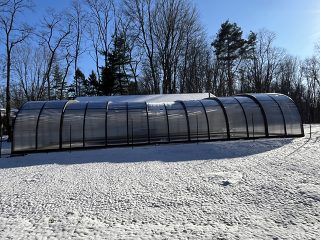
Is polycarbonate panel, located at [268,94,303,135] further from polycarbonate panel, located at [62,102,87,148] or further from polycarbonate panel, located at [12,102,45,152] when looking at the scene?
polycarbonate panel, located at [12,102,45,152]

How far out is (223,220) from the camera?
5.59 m

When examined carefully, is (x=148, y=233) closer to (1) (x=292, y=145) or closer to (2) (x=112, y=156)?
(2) (x=112, y=156)

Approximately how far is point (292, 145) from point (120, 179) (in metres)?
8.13

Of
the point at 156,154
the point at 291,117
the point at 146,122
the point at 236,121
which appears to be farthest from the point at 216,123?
the point at 156,154

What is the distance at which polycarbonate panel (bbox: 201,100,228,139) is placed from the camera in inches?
624

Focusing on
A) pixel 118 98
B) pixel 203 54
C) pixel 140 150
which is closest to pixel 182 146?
pixel 140 150

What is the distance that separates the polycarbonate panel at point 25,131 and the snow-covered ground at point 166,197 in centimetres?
228

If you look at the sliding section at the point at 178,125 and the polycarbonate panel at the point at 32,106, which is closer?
the polycarbonate panel at the point at 32,106

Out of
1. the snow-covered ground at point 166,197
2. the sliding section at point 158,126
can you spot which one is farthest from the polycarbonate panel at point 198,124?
the snow-covered ground at point 166,197

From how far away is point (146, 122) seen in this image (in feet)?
50.9

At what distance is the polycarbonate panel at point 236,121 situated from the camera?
16.0 metres

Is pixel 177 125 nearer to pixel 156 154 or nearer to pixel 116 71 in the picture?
pixel 156 154

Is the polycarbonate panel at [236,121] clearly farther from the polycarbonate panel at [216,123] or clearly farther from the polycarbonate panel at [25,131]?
the polycarbonate panel at [25,131]

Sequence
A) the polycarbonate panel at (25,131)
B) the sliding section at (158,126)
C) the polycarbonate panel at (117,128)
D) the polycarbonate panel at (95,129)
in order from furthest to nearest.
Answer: the sliding section at (158,126), the polycarbonate panel at (117,128), the polycarbonate panel at (95,129), the polycarbonate panel at (25,131)
